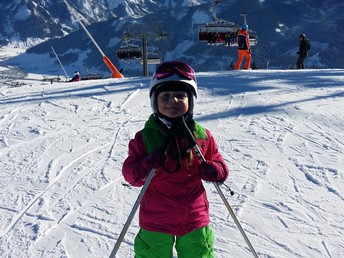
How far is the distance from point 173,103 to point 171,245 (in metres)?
0.77

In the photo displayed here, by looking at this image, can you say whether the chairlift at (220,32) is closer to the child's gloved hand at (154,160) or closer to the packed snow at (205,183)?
the packed snow at (205,183)

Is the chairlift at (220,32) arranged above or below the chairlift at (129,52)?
above

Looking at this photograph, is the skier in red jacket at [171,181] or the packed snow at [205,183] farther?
the packed snow at [205,183]

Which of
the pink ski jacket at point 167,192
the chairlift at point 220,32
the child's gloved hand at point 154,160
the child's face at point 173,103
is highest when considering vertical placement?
the chairlift at point 220,32

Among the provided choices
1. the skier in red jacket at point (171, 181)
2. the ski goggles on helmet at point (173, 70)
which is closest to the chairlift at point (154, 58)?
the ski goggles on helmet at point (173, 70)

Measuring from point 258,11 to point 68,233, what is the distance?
179060 mm

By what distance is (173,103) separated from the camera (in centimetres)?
225

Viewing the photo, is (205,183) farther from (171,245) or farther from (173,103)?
(173,103)

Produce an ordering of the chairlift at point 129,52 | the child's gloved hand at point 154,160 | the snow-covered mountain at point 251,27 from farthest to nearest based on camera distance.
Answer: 1. the snow-covered mountain at point 251,27
2. the chairlift at point 129,52
3. the child's gloved hand at point 154,160

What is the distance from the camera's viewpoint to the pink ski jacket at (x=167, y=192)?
2273 millimetres

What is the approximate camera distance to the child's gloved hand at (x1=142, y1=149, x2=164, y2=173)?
2.11m

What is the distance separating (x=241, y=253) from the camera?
3275mm

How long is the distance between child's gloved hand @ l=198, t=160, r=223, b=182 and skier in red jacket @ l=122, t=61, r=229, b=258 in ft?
0.07

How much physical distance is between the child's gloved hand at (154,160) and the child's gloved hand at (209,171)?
23cm
